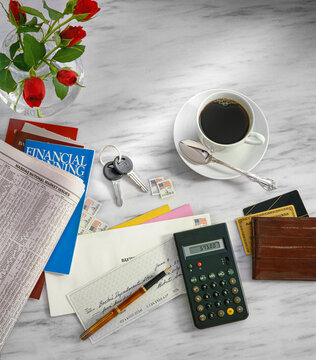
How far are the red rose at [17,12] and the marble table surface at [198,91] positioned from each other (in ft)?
0.80

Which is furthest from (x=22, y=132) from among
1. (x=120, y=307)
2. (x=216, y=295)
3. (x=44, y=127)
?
(x=216, y=295)

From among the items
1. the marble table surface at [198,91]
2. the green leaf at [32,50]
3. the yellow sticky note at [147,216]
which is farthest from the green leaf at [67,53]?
the yellow sticky note at [147,216]

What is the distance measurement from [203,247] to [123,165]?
228mm

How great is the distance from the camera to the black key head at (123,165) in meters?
0.74

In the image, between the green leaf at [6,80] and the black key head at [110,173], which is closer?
the green leaf at [6,80]

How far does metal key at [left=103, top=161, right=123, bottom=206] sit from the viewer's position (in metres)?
0.74

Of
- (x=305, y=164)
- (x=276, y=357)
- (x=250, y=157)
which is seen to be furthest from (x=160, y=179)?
(x=276, y=357)

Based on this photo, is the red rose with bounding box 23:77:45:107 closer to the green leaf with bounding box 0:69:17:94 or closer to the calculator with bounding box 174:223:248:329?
the green leaf with bounding box 0:69:17:94

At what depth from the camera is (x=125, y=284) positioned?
743 millimetres

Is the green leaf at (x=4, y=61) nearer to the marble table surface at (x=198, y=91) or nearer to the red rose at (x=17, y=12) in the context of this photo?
the red rose at (x=17, y=12)

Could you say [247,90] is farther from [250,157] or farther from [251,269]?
[251,269]

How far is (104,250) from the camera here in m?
0.74

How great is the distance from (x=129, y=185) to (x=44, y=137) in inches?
7.8

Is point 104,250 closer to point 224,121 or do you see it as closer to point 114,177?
point 114,177
